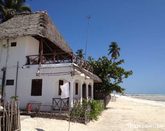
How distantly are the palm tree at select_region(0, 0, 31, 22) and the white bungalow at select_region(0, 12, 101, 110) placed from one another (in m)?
6.72

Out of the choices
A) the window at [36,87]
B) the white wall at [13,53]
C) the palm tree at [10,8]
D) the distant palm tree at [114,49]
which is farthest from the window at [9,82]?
the distant palm tree at [114,49]

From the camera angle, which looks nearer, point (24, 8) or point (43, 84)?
point (43, 84)

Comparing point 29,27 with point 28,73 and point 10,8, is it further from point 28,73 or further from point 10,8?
point 10,8

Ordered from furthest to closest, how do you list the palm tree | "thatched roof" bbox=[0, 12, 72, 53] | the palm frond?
1. the palm frond
2. the palm tree
3. "thatched roof" bbox=[0, 12, 72, 53]

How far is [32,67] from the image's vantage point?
17266 millimetres

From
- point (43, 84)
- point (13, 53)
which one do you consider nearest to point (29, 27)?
point (13, 53)

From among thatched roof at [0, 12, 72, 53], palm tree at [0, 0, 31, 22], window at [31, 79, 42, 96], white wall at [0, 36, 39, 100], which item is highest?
palm tree at [0, 0, 31, 22]

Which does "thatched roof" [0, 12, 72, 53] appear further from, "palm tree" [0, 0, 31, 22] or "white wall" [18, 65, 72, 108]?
"palm tree" [0, 0, 31, 22]

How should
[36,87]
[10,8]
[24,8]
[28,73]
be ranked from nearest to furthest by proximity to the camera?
[36,87] < [28,73] < [10,8] < [24,8]

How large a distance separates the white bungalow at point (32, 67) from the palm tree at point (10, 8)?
6.72 meters

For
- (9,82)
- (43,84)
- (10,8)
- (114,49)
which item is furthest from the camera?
(114,49)

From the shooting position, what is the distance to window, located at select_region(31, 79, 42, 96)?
17109 mm

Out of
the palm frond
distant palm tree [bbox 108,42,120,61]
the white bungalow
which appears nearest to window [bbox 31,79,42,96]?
the white bungalow

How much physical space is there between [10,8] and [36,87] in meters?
14.8
